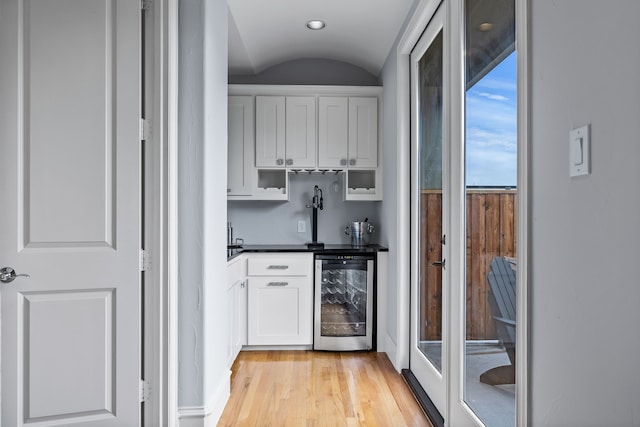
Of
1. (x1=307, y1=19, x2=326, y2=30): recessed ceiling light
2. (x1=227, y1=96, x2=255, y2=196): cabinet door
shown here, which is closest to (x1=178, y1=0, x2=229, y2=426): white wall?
(x1=307, y1=19, x2=326, y2=30): recessed ceiling light

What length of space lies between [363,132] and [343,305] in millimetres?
1557

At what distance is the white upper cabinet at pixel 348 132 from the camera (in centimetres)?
406

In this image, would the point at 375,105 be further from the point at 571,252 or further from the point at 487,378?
the point at 571,252

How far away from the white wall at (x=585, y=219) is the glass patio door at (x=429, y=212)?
106cm

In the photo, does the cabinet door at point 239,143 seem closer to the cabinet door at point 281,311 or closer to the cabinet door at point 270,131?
the cabinet door at point 270,131

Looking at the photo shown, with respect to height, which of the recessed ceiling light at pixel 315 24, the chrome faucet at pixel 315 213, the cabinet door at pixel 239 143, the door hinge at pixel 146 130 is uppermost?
the recessed ceiling light at pixel 315 24

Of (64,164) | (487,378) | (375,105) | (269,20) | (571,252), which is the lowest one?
(487,378)

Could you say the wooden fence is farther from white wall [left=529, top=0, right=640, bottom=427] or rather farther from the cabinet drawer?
the cabinet drawer

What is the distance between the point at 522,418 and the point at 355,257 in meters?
2.35

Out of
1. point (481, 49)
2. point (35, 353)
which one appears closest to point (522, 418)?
point (481, 49)

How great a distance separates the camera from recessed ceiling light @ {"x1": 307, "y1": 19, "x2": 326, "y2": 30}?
3492 millimetres

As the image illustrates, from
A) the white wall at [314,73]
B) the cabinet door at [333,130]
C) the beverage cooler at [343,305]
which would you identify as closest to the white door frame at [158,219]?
the beverage cooler at [343,305]

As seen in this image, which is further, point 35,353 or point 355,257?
point 355,257

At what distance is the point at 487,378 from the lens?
71.1 inches
